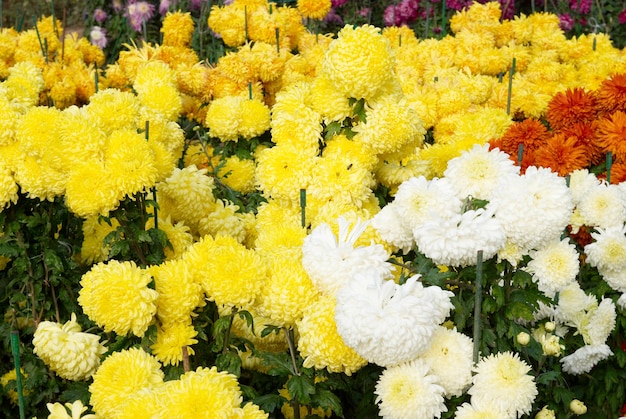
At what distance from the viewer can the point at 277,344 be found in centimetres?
187

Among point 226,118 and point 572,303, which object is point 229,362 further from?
point 226,118

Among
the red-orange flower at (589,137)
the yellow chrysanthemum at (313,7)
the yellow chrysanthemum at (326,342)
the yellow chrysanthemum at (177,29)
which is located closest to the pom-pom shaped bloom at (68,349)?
the yellow chrysanthemum at (326,342)

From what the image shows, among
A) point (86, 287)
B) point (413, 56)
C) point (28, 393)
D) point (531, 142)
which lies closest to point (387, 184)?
point (531, 142)

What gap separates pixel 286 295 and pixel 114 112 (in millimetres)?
755

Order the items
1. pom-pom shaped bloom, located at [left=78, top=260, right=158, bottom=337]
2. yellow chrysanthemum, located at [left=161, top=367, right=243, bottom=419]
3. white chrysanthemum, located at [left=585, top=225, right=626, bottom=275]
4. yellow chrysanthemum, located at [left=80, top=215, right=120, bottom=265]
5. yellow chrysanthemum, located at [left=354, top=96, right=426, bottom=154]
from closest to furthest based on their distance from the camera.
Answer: yellow chrysanthemum, located at [left=161, top=367, right=243, bottom=419]
pom-pom shaped bloom, located at [left=78, top=260, right=158, bottom=337]
white chrysanthemum, located at [left=585, top=225, right=626, bottom=275]
yellow chrysanthemum, located at [left=354, top=96, right=426, bottom=154]
yellow chrysanthemum, located at [left=80, top=215, right=120, bottom=265]

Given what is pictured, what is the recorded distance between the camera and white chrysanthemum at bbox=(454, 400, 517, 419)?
1.43 metres

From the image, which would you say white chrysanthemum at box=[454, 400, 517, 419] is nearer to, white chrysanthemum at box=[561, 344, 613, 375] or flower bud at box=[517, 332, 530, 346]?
flower bud at box=[517, 332, 530, 346]

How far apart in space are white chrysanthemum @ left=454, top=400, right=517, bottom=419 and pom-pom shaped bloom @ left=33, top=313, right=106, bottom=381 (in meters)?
0.82

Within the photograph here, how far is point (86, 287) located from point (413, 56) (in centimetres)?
246

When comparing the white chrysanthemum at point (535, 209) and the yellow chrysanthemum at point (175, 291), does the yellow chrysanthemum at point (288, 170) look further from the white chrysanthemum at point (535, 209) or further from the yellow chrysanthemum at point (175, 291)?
the white chrysanthemum at point (535, 209)

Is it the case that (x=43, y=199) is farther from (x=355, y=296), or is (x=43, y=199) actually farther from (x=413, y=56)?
(x=413, y=56)

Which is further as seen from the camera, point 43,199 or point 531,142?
point 531,142

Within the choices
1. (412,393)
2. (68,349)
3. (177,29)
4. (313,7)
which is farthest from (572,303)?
(177,29)

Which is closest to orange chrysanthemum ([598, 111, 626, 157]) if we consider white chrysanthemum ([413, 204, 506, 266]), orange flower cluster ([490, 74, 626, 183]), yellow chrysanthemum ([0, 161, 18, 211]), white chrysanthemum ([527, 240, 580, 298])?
orange flower cluster ([490, 74, 626, 183])
